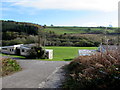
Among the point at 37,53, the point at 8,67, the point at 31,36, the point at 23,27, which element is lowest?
the point at 37,53

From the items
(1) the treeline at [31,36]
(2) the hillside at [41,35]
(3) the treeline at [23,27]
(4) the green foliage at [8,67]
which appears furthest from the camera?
(3) the treeline at [23,27]

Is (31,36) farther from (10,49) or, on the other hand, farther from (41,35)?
(10,49)

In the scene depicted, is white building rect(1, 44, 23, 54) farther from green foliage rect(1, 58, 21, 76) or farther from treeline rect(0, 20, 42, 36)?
green foliage rect(1, 58, 21, 76)

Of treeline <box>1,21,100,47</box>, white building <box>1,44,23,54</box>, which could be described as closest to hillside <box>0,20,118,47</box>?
→ treeline <box>1,21,100,47</box>

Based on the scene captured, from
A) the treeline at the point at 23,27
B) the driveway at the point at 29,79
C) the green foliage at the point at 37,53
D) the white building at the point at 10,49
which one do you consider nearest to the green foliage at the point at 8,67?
the driveway at the point at 29,79

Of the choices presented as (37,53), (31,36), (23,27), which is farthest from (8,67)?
(23,27)

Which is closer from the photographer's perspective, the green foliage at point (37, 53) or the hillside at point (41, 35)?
the green foliage at point (37, 53)

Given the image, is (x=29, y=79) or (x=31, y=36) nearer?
(x=29, y=79)

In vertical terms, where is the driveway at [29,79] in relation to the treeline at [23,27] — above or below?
below

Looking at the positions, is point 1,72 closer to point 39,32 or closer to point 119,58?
point 119,58

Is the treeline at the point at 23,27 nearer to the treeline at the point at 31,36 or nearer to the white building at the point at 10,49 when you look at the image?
the treeline at the point at 31,36

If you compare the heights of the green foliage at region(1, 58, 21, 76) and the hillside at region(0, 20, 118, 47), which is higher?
the hillside at region(0, 20, 118, 47)

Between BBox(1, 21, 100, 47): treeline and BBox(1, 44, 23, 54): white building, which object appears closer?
BBox(1, 44, 23, 54): white building

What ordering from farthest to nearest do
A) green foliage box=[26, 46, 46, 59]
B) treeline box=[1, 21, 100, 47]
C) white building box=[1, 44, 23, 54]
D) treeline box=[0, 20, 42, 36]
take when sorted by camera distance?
treeline box=[0, 20, 42, 36] < treeline box=[1, 21, 100, 47] < white building box=[1, 44, 23, 54] < green foliage box=[26, 46, 46, 59]
